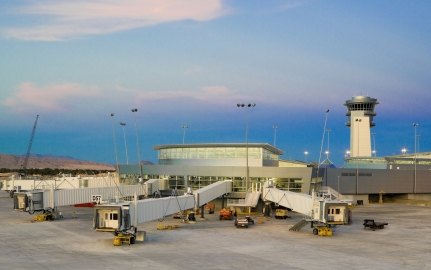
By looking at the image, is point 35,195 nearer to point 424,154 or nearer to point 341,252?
point 341,252

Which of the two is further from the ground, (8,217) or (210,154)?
(210,154)

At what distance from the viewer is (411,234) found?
6569 cm

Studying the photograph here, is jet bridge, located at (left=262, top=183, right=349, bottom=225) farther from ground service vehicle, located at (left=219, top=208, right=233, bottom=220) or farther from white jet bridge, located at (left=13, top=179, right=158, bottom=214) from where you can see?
white jet bridge, located at (left=13, top=179, right=158, bottom=214)

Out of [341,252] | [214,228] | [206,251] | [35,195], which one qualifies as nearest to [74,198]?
[35,195]

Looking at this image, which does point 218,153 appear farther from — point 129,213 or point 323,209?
Answer: point 129,213

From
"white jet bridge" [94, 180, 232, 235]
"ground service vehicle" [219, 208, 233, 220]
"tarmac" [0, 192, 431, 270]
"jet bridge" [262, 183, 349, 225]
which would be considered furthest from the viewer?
"ground service vehicle" [219, 208, 233, 220]

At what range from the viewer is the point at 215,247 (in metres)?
52.3

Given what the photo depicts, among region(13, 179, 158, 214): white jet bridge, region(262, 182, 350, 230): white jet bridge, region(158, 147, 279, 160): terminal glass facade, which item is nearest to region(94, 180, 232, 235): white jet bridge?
region(13, 179, 158, 214): white jet bridge

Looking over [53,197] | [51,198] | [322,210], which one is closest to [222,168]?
[53,197]

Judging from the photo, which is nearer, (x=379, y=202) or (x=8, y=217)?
(x=8, y=217)

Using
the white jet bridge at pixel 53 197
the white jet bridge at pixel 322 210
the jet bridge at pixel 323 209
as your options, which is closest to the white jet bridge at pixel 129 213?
the white jet bridge at pixel 53 197

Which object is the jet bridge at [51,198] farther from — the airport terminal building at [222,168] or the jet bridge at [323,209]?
the airport terminal building at [222,168]

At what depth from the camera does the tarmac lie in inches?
1725

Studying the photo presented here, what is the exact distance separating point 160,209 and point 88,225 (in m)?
13.0
